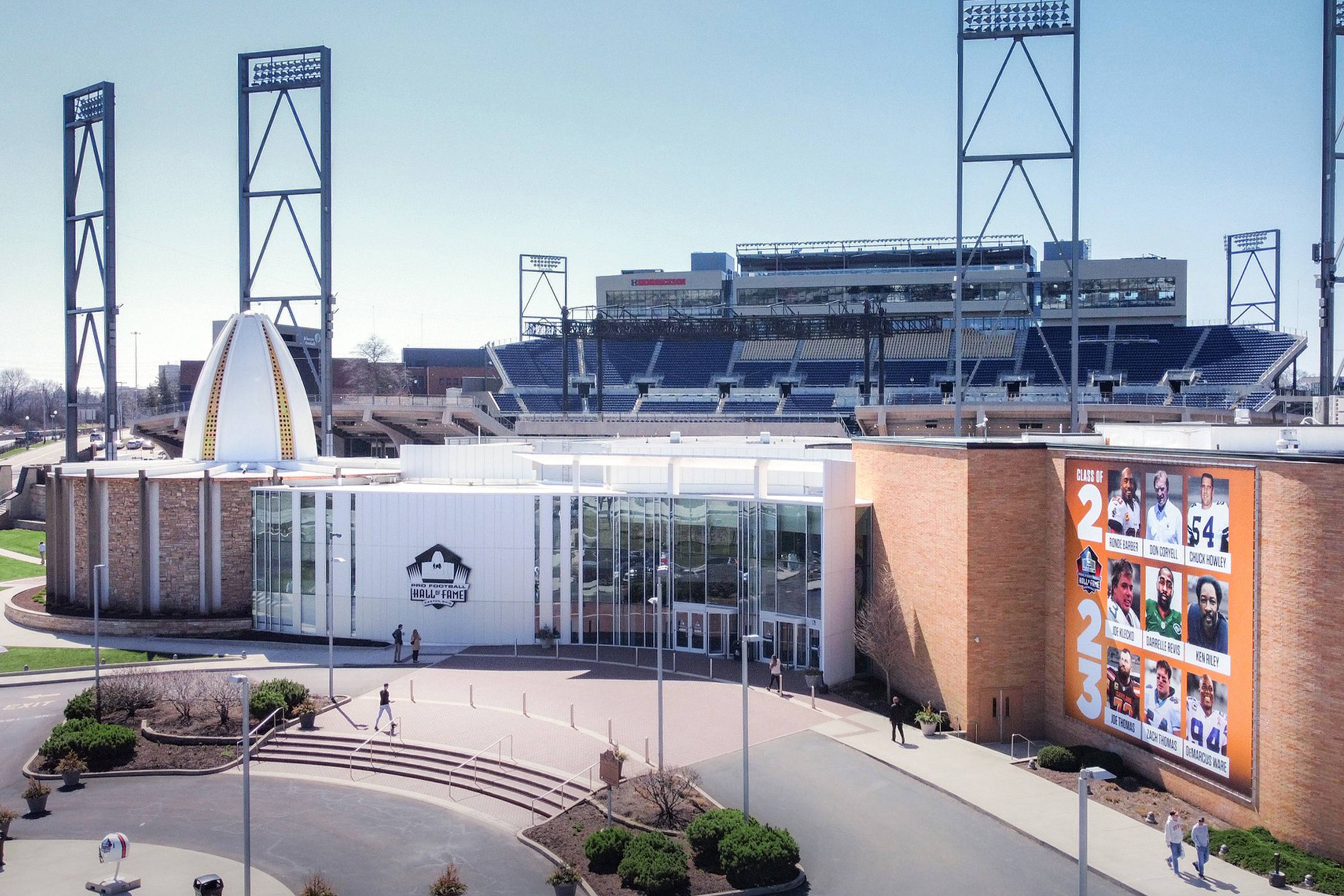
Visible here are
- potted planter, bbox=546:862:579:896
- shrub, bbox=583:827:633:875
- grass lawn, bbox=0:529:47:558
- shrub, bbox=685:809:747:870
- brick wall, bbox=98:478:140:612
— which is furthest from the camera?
grass lawn, bbox=0:529:47:558

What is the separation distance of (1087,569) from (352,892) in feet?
53.7

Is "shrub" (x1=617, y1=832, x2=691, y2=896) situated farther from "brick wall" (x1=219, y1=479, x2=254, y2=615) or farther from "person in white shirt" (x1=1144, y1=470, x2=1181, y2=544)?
"brick wall" (x1=219, y1=479, x2=254, y2=615)

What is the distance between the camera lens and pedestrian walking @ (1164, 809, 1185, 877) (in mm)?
16953

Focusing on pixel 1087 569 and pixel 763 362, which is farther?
pixel 763 362

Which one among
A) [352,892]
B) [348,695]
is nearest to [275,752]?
[348,695]

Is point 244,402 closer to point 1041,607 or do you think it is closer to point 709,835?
point 709,835

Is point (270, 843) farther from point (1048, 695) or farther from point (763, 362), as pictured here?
point (763, 362)

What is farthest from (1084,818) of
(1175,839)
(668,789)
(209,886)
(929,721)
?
(209,886)

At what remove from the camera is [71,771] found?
22.3 metres

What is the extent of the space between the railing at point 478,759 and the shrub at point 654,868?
535cm

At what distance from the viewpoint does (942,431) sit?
2613 inches

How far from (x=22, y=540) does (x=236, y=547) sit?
27.5m

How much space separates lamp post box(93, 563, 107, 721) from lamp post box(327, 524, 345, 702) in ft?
18.3

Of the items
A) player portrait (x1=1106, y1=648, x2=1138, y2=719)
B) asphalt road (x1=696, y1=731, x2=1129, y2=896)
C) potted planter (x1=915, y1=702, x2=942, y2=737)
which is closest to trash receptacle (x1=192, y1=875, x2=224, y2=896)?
asphalt road (x1=696, y1=731, x2=1129, y2=896)
